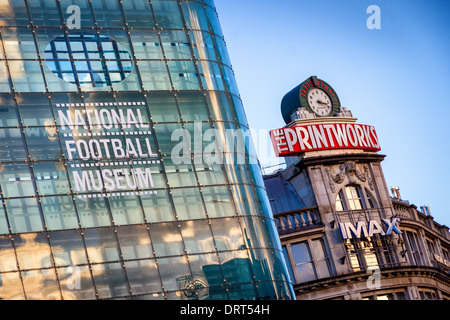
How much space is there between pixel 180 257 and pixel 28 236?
8.26m

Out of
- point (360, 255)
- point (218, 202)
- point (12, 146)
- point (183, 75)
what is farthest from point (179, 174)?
point (360, 255)

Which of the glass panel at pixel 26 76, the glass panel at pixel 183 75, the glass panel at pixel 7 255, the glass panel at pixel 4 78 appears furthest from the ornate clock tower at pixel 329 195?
the glass panel at pixel 4 78

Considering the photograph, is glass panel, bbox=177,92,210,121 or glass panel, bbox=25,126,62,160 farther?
glass panel, bbox=177,92,210,121

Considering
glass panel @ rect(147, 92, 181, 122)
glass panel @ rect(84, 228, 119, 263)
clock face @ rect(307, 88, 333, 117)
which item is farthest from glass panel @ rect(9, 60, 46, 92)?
clock face @ rect(307, 88, 333, 117)

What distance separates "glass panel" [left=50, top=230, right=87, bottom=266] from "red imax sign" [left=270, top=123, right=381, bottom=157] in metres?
22.9

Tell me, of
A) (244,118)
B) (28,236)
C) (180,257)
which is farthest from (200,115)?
(28,236)

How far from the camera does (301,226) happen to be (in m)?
63.0

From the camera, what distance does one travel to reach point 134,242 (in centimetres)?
4709

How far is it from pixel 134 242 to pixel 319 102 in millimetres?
26341

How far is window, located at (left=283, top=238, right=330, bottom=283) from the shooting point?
203ft

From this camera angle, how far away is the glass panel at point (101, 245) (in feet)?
151

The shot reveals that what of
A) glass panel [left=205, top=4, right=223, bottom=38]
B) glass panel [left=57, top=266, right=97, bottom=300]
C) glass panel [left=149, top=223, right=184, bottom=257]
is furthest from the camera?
glass panel [left=205, top=4, right=223, bottom=38]

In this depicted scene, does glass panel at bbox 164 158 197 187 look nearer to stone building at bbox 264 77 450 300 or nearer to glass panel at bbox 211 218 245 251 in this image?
glass panel at bbox 211 218 245 251

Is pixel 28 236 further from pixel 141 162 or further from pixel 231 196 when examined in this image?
pixel 231 196
